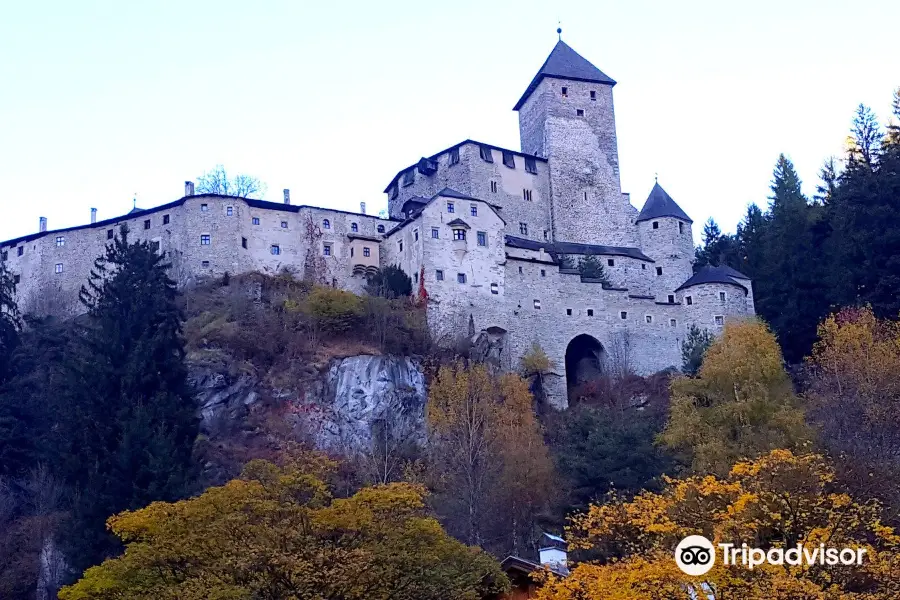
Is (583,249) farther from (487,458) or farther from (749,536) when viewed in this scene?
(749,536)

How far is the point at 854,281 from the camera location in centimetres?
4806

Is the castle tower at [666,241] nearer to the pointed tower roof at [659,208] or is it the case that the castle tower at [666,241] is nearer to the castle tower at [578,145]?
the pointed tower roof at [659,208]

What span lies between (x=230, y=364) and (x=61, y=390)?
26.4 feet

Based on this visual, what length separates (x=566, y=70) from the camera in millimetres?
71500

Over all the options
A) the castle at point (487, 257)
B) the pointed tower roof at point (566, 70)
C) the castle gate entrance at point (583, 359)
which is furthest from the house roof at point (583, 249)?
the pointed tower roof at point (566, 70)

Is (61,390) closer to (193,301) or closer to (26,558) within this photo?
(26,558)

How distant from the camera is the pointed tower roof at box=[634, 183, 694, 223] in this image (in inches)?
2494

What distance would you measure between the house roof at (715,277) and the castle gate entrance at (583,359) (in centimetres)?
590

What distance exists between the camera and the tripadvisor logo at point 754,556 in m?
20.5

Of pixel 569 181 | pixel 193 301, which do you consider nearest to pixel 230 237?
pixel 193 301

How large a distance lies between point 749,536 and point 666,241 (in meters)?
42.3

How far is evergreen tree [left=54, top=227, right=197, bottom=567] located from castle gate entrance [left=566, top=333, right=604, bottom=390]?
22.5m

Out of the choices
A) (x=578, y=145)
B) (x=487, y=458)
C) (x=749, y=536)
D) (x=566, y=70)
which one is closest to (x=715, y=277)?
(x=578, y=145)

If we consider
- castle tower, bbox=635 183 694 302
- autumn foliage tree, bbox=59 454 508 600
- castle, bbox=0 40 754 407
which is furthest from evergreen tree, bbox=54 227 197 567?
castle tower, bbox=635 183 694 302
